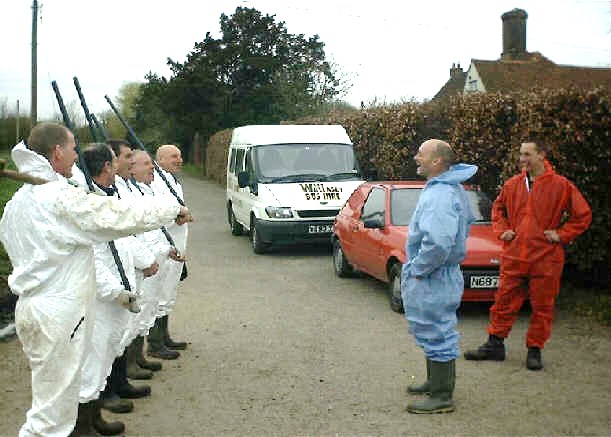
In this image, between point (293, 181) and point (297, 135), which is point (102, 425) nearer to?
point (293, 181)

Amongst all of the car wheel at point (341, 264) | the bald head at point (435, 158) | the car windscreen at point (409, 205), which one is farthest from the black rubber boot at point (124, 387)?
the car wheel at point (341, 264)

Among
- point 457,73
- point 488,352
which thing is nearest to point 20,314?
point 488,352

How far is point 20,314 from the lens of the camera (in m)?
4.08

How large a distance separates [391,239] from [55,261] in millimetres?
5886

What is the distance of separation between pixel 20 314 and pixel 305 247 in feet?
36.9

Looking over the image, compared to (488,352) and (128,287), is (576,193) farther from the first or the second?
(128,287)

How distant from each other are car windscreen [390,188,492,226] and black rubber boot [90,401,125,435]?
17.6 ft

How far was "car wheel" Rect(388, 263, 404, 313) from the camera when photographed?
9.01 meters

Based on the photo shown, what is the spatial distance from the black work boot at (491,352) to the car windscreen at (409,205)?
2.98 meters

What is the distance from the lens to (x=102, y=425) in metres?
5.02

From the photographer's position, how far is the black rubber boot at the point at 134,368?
634cm

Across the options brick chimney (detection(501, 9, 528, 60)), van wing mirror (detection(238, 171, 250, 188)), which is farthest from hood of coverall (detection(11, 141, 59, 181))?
brick chimney (detection(501, 9, 528, 60))

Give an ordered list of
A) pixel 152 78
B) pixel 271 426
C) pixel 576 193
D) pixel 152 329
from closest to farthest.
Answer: pixel 271 426, pixel 576 193, pixel 152 329, pixel 152 78

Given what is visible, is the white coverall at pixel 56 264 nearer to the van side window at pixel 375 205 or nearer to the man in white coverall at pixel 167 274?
the man in white coverall at pixel 167 274
